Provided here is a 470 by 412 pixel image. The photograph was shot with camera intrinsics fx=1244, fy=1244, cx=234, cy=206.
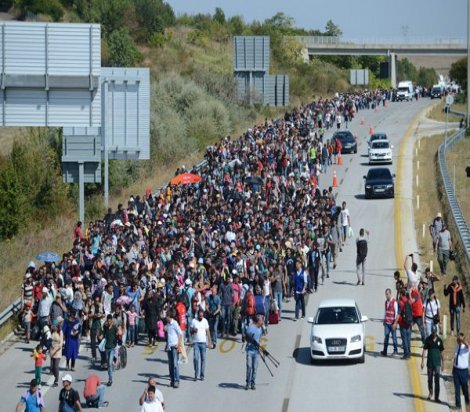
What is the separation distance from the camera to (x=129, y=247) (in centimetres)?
3409

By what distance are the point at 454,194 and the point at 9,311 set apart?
2218cm

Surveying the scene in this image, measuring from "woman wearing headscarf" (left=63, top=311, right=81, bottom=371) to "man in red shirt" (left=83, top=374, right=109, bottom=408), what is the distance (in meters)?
3.28

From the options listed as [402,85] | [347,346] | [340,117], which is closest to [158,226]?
[347,346]

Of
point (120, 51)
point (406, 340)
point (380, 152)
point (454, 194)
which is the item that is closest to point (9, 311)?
point (406, 340)

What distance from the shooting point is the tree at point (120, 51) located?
106 meters

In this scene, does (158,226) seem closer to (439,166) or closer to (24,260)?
(24,260)

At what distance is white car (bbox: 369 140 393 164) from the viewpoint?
6031cm

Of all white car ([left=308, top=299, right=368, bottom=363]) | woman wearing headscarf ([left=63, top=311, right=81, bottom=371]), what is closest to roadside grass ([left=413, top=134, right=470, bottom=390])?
white car ([left=308, top=299, right=368, bottom=363])

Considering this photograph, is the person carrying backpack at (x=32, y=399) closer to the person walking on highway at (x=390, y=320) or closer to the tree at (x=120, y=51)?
the person walking on highway at (x=390, y=320)

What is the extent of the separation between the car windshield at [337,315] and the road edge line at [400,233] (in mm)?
1597

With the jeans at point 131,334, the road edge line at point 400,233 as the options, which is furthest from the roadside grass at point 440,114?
the jeans at point 131,334

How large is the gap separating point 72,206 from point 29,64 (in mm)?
24818

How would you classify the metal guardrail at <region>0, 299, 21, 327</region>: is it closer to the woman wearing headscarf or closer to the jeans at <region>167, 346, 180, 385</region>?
the woman wearing headscarf

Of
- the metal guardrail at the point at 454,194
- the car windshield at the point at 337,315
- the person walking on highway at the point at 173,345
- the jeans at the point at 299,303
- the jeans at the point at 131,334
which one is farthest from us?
the metal guardrail at the point at 454,194
